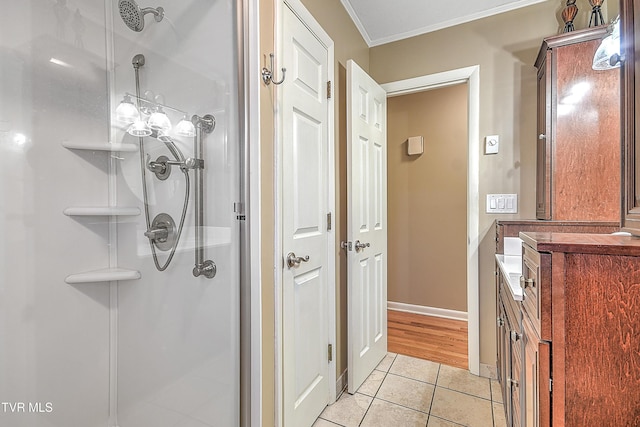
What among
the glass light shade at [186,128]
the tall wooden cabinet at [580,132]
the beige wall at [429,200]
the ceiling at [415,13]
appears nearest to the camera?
the glass light shade at [186,128]

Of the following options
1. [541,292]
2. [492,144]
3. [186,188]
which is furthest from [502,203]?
[186,188]

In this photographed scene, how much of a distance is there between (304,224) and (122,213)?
872mm

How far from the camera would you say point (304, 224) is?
1.58 meters

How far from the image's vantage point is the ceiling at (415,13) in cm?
205

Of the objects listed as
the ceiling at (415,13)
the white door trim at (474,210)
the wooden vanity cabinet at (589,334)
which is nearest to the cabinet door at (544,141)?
the white door trim at (474,210)

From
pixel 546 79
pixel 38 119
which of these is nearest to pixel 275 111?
pixel 38 119

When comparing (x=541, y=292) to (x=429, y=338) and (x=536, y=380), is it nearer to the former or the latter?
(x=536, y=380)

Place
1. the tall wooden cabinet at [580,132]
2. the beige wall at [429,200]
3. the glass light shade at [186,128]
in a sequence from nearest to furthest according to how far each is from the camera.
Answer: the glass light shade at [186,128]
the tall wooden cabinet at [580,132]
the beige wall at [429,200]

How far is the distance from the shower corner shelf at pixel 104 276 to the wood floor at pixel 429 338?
2112mm

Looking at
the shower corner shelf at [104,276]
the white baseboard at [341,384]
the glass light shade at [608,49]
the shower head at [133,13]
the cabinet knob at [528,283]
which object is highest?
the shower head at [133,13]

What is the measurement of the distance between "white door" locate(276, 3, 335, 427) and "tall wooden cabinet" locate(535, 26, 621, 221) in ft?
4.22

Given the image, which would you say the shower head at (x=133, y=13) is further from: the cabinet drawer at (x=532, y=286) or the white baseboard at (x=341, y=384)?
the white baseboard at (x=341, y=384)

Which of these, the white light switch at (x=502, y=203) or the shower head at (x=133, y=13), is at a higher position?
the shower head at (x=133, y=13)

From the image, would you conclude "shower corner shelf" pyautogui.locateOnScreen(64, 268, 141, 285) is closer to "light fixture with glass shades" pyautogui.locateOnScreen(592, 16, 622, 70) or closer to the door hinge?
the door hinge
